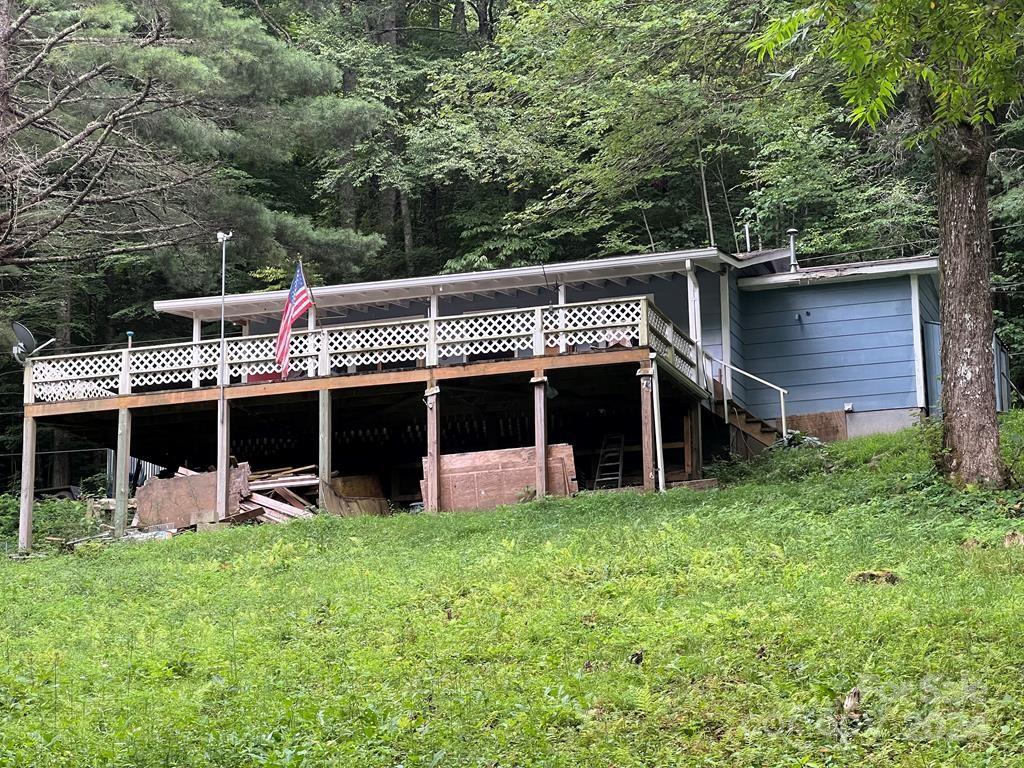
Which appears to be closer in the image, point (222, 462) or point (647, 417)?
point (647, 417)

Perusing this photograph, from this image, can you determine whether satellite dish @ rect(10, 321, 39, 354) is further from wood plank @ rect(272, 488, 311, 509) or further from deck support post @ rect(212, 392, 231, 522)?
wood plank @ rect(272, 488, 311, 509)

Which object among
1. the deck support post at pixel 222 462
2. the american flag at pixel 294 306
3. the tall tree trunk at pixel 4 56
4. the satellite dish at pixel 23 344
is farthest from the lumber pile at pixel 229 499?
the tall tree trunk at pixel 4 56

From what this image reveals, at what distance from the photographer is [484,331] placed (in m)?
22.9

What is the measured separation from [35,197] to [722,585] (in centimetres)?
→ 1366

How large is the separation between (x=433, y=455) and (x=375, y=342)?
2.38 m

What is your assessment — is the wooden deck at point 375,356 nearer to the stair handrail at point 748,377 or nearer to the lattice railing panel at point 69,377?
the lattice railing panel at point 69,377

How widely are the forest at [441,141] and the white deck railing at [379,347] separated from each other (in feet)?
6.83

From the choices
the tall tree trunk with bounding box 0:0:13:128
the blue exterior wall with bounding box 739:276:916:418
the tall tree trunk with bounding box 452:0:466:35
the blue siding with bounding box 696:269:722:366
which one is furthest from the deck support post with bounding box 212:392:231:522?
the tall tree trunk with bounding box 452:0:466:35

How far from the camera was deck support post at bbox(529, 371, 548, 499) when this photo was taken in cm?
2169

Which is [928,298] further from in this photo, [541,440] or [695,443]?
[541,440]

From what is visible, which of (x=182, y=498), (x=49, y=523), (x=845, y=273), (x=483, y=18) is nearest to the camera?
(x=182, y=498)

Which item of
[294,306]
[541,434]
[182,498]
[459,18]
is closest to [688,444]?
[541,434]

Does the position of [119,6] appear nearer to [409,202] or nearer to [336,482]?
[336,482]

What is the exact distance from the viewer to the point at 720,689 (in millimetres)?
10242
